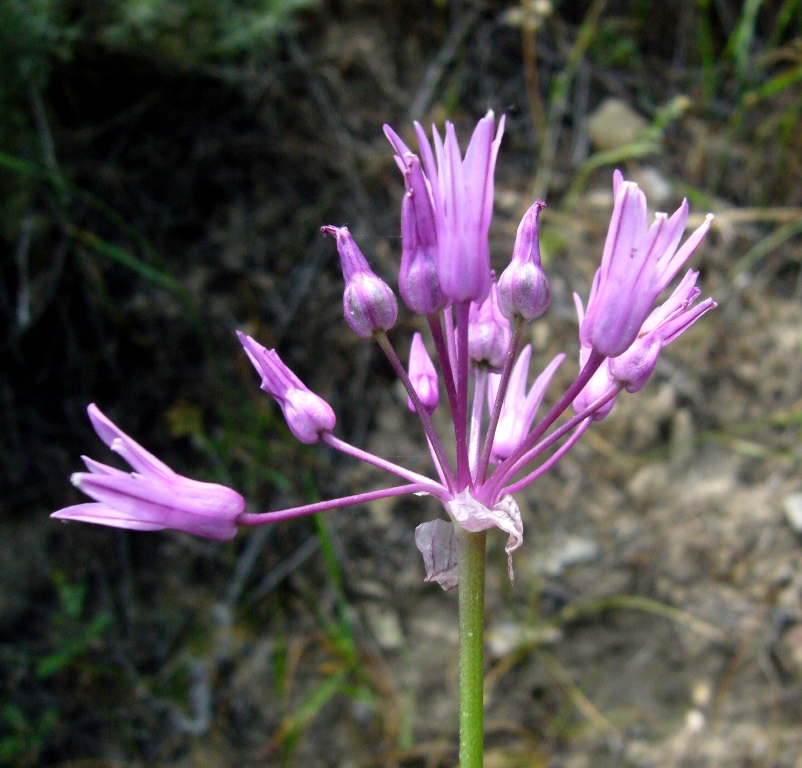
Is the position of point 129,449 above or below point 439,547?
above

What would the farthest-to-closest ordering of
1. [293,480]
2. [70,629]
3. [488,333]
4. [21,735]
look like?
[293,480] < [70,629] < [21,735] < [488,333]

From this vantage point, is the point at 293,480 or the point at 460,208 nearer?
the point at 460,208

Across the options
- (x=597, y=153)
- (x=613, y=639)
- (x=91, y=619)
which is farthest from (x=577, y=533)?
(x=91, y=619)

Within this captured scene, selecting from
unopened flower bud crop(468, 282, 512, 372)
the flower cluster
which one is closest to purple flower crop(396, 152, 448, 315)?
the flower cluster

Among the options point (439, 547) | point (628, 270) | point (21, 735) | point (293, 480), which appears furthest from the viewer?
point (293, 480)

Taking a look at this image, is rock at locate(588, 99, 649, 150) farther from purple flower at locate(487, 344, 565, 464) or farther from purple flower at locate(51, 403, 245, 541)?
purple flower at locate(51, 403, 245, 541)

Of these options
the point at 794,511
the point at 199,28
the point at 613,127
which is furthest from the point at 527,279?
the point at 613,127

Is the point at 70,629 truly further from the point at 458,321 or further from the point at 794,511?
the point at 794,511

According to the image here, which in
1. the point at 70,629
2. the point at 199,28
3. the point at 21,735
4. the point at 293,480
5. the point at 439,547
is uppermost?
the point at 199,28
